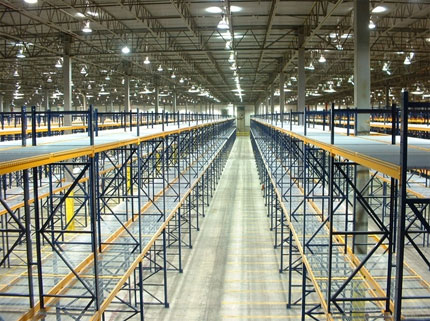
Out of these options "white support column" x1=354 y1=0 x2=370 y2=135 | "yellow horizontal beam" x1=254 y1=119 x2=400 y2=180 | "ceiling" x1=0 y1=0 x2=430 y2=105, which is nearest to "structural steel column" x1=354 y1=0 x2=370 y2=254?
"white support column" x1=354 y1=0 x2=370 y2=135

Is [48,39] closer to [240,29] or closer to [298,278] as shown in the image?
[240,29]

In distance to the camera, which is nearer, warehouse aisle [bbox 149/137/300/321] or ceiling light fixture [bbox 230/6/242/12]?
warehouse aisle [bbox 149/137/300/321]

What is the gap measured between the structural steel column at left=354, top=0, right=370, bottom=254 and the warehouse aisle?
3760mm

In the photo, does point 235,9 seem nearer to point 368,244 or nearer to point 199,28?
point 199,28

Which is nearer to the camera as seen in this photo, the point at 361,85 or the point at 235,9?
the point at 361,85

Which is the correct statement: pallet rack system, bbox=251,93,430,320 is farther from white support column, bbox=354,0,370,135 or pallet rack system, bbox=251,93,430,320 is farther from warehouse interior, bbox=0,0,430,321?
white support column, bbox=354,0,370,135

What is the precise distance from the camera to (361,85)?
12.5 meters

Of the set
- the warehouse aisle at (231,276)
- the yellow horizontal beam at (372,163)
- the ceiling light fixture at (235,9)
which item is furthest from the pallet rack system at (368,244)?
the ceiling light fixture at (235,9)

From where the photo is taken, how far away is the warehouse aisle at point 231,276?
13867 mm

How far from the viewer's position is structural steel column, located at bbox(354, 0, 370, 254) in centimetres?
1209

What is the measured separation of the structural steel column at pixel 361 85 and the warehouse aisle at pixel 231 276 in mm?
3760

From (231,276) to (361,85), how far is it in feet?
28.1

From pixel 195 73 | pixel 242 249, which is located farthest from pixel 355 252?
pixel 195 73

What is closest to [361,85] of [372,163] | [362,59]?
[362,59]
